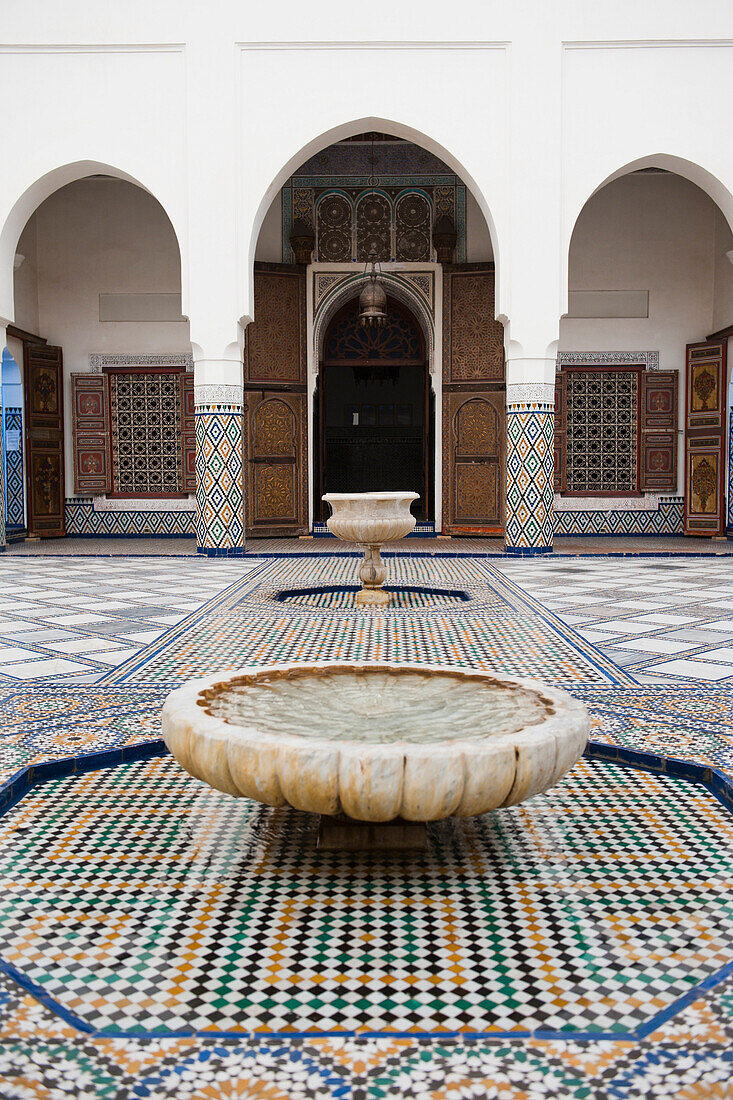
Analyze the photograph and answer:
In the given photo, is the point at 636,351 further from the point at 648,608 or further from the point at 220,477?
the point at 648,608

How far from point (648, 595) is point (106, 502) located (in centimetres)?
475

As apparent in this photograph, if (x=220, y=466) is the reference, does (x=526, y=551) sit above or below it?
below

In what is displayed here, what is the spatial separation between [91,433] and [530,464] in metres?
3.52

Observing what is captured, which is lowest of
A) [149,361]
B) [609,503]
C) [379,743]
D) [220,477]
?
[379,743]

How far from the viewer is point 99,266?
24.4 feet

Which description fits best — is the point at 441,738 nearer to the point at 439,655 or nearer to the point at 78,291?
the point at 439,655

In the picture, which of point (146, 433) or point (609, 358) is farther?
point (146, 433)

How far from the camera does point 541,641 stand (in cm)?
300

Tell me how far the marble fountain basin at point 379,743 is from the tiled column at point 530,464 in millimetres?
4323

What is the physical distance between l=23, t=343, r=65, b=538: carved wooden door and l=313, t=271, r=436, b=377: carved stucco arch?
6.45 feet

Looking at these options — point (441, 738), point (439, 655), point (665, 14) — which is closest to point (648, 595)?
point (439, 655)

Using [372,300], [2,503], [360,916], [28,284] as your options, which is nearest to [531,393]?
[372,300]

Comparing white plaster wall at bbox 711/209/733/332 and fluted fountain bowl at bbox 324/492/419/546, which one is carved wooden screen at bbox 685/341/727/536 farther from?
fluted fountain bowl at bbox 324/492/419/546

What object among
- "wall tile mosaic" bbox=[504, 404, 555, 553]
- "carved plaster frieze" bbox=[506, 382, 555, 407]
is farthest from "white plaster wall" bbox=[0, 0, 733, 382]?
"wall tile mosaic" bbox=[504, 404, 555, 553]
